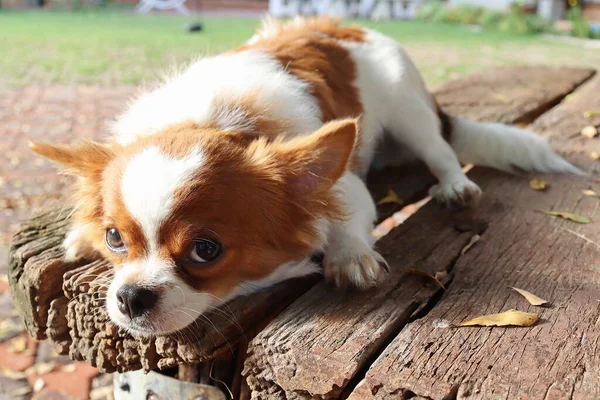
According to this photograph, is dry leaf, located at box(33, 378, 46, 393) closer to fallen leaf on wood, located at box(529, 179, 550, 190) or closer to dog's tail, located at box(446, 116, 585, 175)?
dog's tail, located at box(446, 116, 585, 175)

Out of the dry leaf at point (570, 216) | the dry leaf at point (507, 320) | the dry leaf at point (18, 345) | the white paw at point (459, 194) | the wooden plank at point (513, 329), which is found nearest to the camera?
the wooden plank at point (513, 329)

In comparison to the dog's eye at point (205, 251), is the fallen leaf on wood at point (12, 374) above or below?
below

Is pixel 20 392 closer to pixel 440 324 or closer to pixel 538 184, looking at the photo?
pixel 440 324

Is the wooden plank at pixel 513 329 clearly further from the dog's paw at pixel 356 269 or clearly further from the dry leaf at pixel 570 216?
the dog's paw at pixel 356 269

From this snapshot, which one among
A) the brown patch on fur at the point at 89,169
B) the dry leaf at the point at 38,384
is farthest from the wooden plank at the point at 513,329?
the dry leaf at the point at 38,384

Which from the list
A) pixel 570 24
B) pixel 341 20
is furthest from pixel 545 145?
pixel 570 24

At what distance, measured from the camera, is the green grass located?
10742mm

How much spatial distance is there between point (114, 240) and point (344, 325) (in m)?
0.73

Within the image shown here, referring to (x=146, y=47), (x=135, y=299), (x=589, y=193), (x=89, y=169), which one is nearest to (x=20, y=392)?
(x=89, y=169)

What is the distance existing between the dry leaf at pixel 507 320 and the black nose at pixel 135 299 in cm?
83

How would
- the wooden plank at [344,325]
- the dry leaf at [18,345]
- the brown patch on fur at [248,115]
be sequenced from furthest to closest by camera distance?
the dry leaf at [18,345]
the brown patch on fur at [248,115]
the wooden plank at [344,325]

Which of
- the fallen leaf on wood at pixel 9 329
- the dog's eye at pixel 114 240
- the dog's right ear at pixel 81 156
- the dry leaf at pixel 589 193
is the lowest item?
the fallen leaf on wood at pixel 9 329

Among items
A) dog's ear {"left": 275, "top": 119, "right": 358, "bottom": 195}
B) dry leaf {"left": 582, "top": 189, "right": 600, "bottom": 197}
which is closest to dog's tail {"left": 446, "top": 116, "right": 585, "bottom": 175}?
dry leaf {"left": 582, "top": 189, "right": 600, "bottom": 197}

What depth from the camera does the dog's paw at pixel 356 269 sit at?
6.51 ft
